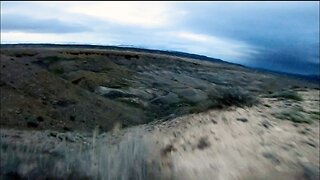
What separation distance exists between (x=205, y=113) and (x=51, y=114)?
24.2m

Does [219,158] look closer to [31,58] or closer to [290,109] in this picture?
[290,109]

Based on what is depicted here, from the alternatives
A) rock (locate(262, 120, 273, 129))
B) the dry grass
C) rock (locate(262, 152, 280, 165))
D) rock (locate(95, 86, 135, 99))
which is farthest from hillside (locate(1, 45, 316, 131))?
the dry grass

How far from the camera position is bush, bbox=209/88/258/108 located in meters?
14.7

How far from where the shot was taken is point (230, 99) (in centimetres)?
1500

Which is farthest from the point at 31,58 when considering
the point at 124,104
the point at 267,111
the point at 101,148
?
the point at 101,148

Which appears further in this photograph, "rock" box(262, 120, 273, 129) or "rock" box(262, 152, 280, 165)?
"rock" box(262, 120, 273, 129)

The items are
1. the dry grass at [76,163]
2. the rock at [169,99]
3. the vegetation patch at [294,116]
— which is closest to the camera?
the dry grass at [76,163]

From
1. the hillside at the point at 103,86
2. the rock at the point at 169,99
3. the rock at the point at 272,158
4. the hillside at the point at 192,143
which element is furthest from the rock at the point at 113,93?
the rock at the point at 272,158

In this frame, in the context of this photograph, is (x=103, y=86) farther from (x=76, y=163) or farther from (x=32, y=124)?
(x=76, y=163)

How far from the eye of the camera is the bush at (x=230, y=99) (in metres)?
14.7

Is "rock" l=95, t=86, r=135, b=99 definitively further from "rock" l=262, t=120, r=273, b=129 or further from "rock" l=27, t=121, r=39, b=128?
"rock" l=262, t=120, r=273, b=129

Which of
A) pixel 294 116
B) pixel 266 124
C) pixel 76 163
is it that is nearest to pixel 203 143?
pixel 266 124

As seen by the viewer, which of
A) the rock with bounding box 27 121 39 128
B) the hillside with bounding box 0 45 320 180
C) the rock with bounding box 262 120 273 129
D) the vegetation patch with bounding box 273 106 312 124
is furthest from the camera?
the rock with bounding box 27 121 39 128

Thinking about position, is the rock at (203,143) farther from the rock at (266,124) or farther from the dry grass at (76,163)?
the rock at (266,124)
